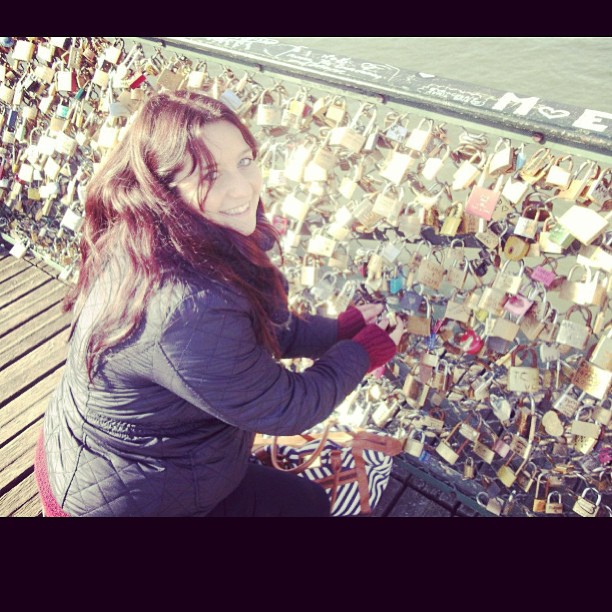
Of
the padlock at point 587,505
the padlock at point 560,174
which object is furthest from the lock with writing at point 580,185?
the padlock at point 587,505

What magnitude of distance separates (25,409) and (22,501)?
0.52m

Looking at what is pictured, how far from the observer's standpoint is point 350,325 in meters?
1.89

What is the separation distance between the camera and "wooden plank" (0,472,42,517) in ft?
7.04

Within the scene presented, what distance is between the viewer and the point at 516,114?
4.40 ft

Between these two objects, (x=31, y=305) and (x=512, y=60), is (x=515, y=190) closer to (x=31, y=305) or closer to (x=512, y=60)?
(x=31, y=305)

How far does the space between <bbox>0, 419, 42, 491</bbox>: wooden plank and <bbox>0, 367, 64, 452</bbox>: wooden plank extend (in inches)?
1.6

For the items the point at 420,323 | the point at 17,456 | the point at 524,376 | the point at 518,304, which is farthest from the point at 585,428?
the point at 17,456

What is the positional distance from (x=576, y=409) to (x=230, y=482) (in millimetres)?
1021

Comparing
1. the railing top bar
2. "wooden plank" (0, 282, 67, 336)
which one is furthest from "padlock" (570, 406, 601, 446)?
"wooden plank" (0, 282, 67, 336)

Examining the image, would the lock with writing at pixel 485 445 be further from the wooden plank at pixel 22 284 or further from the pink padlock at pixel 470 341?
the wooden plank at pixel 22 284

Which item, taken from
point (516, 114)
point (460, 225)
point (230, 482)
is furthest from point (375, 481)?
point (516, 114)

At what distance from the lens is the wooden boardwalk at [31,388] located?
2205 millimetres

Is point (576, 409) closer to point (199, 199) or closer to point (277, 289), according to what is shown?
point (277, 289)

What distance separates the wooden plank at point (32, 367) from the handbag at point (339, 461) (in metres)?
1.39
